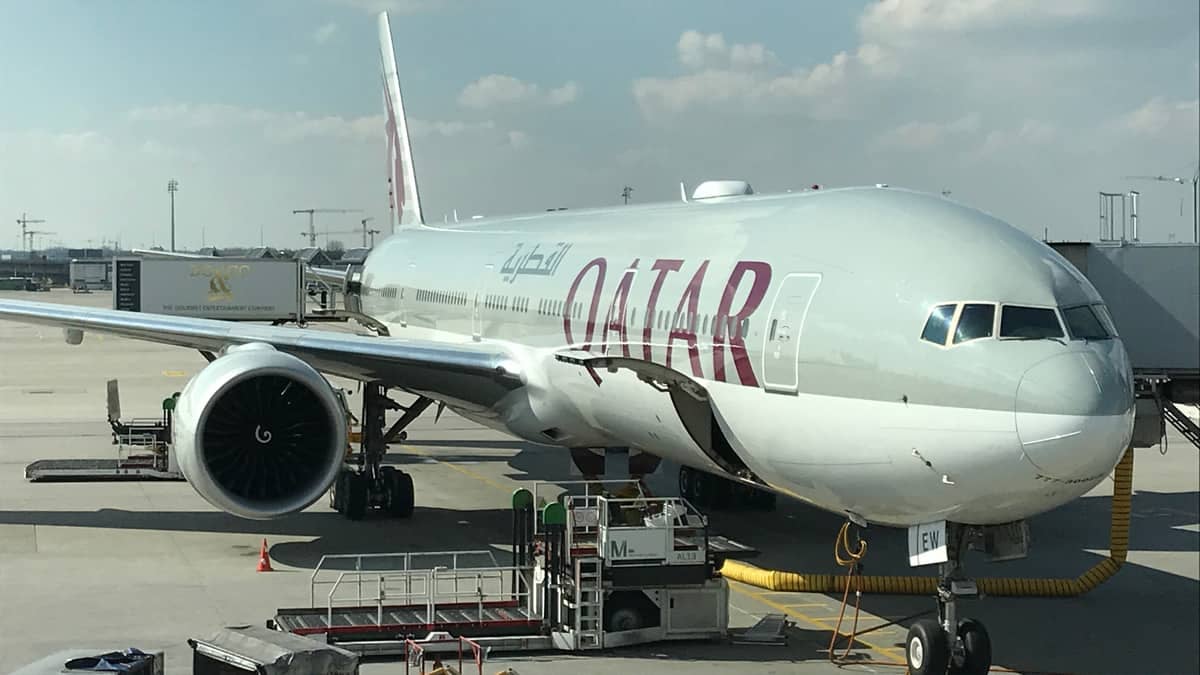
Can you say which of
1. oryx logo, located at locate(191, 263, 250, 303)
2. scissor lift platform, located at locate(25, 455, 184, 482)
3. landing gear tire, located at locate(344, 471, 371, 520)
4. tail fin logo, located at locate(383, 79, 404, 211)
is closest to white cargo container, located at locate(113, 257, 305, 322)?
oryx logo, located at locate(191, 263, 250, 303)

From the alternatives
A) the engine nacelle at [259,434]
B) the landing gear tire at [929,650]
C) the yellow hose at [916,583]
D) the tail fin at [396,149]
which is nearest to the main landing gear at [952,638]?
the landing gear tire at [929,650]

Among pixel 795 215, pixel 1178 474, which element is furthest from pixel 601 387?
pixel 1178 474

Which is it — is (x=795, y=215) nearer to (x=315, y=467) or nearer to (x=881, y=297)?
(x=881, y=297)

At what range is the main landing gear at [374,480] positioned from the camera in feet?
62.3

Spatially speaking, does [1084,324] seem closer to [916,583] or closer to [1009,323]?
[1009,323]

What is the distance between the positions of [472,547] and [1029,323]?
9.09 m

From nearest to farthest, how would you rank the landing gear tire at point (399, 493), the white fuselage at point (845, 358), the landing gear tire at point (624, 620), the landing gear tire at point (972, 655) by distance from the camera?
the white fuselage at point (845, 358) < the landing gear tire at point (972, 655) < the landing gear tire at point (624, 620) < the landing gear tire at point (399, 493)

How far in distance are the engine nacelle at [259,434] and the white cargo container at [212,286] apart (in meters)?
19.4

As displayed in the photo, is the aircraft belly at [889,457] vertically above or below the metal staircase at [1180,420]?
above

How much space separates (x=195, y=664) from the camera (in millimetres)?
10680

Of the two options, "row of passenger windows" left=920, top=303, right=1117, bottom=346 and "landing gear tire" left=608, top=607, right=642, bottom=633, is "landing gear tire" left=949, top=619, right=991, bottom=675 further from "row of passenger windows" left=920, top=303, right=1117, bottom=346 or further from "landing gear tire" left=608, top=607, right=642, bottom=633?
"landing gear tire" left=608, top=607, right=642, bottom=633

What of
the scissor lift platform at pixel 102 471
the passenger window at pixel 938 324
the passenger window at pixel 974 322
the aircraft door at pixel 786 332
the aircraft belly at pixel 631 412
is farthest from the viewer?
the scissor lift platform at pixel 102 471

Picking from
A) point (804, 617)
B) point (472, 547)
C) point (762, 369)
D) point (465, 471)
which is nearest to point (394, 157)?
point (465, 471)

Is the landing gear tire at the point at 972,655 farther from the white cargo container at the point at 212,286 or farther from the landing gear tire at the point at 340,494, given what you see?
the white cargo container at the point at 212,286
